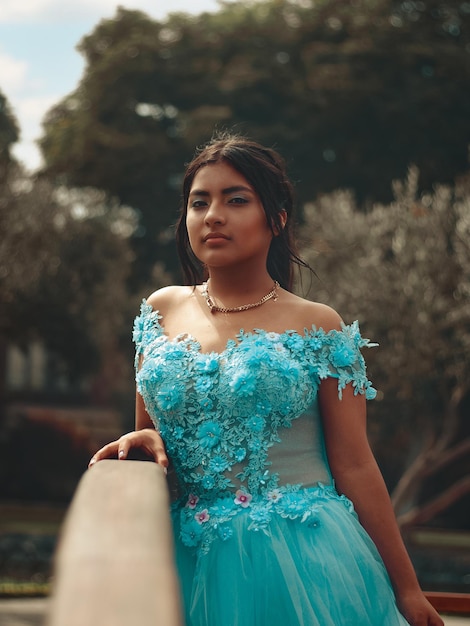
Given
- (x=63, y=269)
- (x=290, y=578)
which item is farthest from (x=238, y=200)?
(x=63, y=269)

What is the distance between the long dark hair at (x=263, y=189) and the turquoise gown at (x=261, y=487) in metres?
0.33

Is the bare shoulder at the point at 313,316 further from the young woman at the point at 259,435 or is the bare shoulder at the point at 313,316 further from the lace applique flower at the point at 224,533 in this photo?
the lace applique flower at the point at 224,533

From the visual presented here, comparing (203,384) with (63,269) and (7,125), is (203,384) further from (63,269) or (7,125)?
(7,125)

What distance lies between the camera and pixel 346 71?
26469mm

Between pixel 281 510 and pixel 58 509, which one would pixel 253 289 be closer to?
pixel 281 510

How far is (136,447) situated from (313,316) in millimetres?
758

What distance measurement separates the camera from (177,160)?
27.8m

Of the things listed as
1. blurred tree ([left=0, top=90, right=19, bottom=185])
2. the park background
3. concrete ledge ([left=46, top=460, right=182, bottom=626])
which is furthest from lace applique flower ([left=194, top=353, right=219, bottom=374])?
blurred tree ([left=0, top=90, right=19, bottom=185])

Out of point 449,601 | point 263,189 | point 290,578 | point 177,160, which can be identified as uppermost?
point 177,160

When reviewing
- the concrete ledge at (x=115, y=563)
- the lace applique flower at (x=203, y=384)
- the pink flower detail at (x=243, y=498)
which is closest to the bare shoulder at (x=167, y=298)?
the lace applique flower at (x=203, y=384)

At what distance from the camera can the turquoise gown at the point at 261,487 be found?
7.98 feet

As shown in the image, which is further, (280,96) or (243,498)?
(280,96)

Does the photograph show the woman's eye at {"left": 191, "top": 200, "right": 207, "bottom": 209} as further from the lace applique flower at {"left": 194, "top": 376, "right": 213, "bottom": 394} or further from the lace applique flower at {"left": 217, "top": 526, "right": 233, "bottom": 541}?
the lace applique flower at {"left": 217, "top": 526, "right": 233, "bottom": 541}

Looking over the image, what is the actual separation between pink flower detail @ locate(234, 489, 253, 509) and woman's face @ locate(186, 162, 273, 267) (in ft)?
2.08
